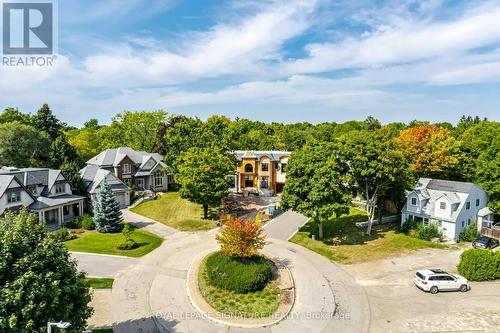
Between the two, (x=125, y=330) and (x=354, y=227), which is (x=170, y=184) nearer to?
(x=354, y=227)

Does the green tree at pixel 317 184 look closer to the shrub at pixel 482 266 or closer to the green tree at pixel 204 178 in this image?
the green tree at pixel 204 178

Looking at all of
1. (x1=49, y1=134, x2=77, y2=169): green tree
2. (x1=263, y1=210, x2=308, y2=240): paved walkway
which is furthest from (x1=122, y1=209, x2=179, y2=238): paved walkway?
(x1=49, y1=134, x2=77, y2=169): green tree

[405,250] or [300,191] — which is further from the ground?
[300,191]

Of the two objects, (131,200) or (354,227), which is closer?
(354,227)

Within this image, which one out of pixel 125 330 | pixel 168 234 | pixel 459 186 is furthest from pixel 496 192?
pixel 125 330

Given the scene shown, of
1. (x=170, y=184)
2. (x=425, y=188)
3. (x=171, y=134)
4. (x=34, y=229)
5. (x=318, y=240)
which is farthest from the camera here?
(x=170, y=184)

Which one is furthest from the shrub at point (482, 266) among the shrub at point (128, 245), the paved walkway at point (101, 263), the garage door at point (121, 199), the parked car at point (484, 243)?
the garage door at point (121, 199)

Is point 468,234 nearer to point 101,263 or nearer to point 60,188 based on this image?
point 101,263

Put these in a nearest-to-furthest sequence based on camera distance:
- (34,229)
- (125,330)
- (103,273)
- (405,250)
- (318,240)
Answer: (34,229)
(125,330)
(103,273)
(405,250)
(318,240)
